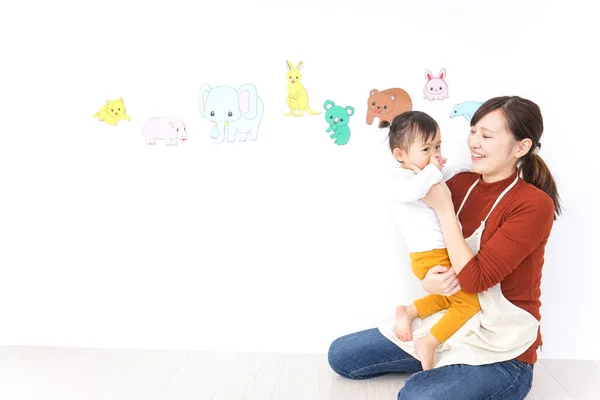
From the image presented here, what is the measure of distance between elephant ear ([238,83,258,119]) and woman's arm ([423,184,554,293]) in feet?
2.96

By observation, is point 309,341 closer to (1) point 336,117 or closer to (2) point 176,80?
(1) point 336,117

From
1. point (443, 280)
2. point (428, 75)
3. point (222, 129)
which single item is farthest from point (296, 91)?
point (443, 280)

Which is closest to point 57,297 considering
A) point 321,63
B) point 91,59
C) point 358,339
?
point 91,59

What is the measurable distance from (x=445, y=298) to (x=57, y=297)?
1.61 meters

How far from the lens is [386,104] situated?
2133 millimetres

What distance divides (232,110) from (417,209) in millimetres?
856

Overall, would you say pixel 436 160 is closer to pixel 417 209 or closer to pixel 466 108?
pixel 417 209

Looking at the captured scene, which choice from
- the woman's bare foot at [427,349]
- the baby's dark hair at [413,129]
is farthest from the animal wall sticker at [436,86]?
the woman's bare foot at [427,349]

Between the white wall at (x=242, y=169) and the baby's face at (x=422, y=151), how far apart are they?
419 millimetres

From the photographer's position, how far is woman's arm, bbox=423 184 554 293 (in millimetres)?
1631

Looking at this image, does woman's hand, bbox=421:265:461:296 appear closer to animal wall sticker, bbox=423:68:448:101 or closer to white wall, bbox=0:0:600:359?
white wall, bbox=0:0:600:359

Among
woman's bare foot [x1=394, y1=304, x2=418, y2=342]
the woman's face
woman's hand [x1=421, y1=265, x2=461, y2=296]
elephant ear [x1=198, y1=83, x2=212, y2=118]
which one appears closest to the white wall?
elephant ear [x1=198, y1=83, x2=212, y2=118]

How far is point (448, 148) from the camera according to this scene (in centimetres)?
213

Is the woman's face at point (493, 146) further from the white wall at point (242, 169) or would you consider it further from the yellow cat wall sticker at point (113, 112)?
the yellow cat wall sticker at point (113, 112)
